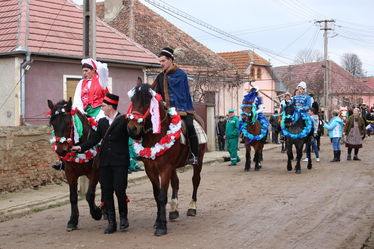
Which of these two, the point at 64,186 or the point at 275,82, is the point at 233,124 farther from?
the point at 275,82

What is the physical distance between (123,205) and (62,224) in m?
1.56

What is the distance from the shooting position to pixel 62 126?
307 inches

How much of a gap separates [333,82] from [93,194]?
57240mm

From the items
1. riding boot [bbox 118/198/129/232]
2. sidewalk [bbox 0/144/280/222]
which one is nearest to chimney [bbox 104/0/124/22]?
sidewalk [bbox 0/144/280/222]

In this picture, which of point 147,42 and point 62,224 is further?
point 147,42

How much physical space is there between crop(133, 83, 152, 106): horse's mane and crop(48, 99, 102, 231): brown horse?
1121 mm

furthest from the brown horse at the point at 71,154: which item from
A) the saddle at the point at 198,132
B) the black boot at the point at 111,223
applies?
the saddle at the point at 198,132

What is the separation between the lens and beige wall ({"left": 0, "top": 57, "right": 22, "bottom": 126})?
631 inches

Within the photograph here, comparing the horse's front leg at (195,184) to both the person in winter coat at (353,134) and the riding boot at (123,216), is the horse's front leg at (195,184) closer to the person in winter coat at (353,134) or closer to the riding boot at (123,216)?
the riding boot at (123,216)

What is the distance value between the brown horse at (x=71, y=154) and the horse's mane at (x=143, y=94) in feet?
3.68

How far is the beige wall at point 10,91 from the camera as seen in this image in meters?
16.0

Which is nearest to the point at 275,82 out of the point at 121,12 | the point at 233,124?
the point at 121,12

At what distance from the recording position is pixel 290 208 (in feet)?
31.6

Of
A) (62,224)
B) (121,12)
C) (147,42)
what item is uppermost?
(121,12)
